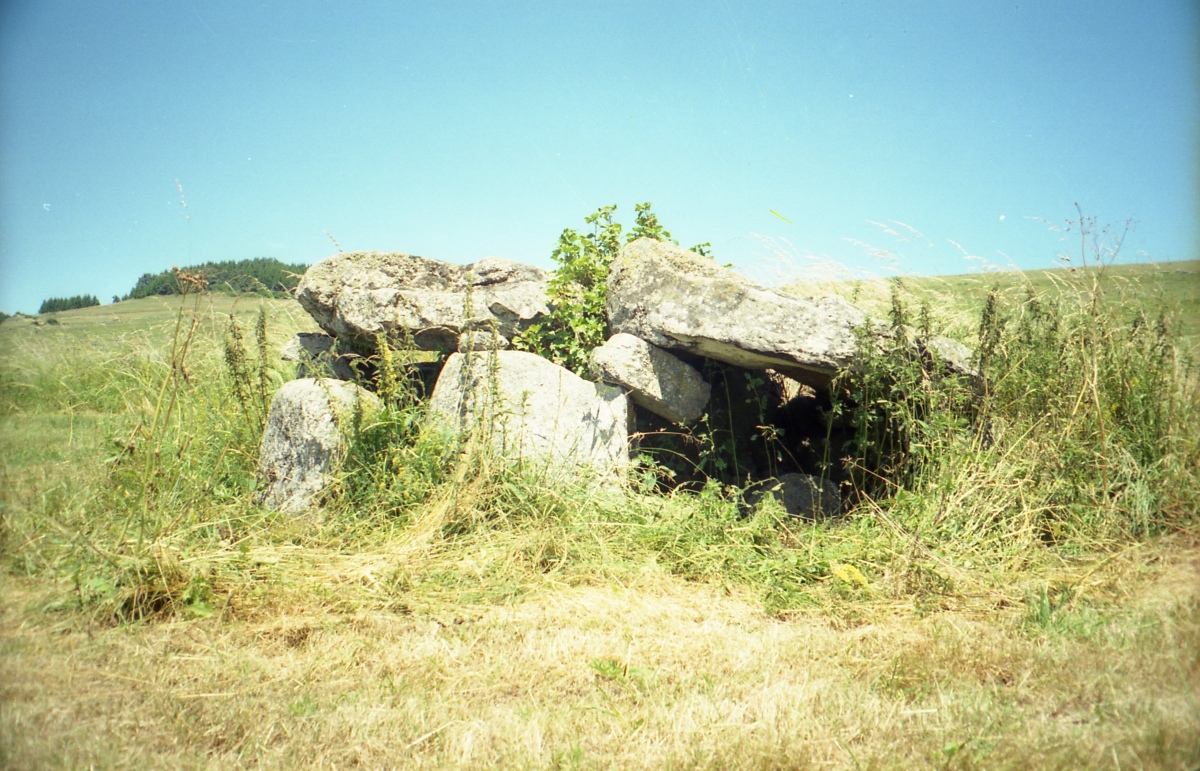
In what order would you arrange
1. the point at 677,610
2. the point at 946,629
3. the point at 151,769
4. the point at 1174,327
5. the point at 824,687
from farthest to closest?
the point at 1174,327
the point at 677,610
the point at 946,629
the point at 824,687
the point at 151,769

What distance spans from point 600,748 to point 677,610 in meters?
1.25

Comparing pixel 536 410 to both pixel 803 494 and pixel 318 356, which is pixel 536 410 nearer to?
pixel 318 356

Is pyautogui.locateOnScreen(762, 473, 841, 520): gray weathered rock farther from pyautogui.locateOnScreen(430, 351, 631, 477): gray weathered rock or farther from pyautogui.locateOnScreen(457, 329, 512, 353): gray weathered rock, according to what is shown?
pyautogui.locateOnScreen(457, 329, 512, 353): gray weathered rock

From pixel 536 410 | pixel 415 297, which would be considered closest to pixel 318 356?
pixel 415 297

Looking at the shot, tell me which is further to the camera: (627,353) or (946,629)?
(627,353)

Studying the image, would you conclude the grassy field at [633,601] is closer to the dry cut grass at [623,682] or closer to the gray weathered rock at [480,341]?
the dry cut grass at [623,682]

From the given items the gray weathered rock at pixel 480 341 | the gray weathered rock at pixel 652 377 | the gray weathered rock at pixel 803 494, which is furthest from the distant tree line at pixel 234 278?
the gray weathered rock at pixel 803 494

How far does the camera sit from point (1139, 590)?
11.9 ft

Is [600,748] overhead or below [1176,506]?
below

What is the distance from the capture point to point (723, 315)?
5.34 m

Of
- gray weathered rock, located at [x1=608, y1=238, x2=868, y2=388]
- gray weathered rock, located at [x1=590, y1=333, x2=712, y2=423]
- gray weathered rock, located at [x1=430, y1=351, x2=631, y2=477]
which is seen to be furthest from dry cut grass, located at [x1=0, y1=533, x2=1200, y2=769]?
gray weathered rock, located at [x1=608, y1=238, x2=868, y2=388]

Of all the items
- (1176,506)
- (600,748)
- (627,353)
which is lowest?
(600,748)

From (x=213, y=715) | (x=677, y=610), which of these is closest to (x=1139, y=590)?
(x=677, y=610)

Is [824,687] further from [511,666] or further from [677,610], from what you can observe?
[511,666]
